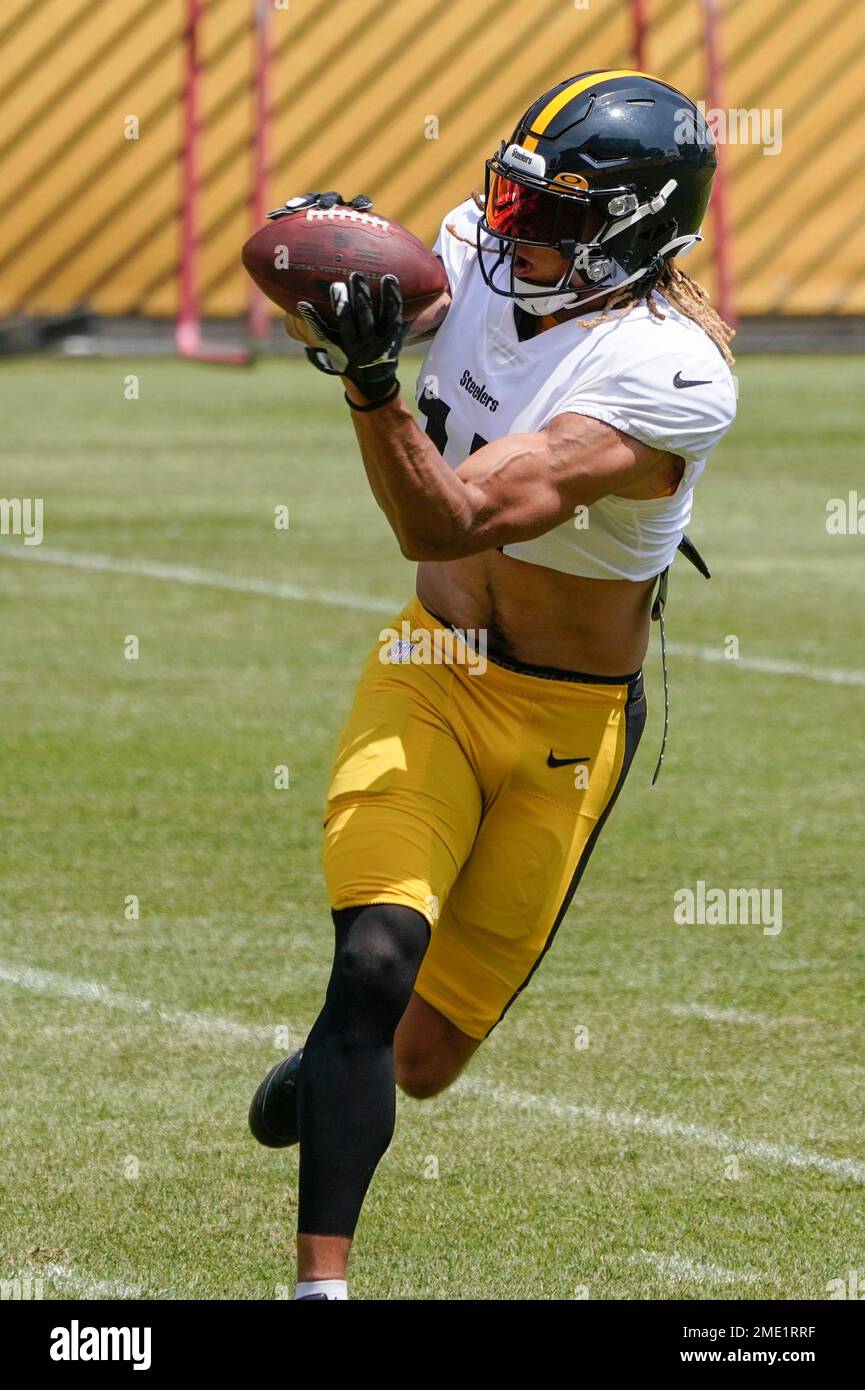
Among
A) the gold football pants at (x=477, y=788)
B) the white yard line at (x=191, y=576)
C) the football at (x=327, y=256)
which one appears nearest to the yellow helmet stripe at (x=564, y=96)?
the football at (x=327, y=256)

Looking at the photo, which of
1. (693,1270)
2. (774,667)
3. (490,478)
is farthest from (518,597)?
(774,667)

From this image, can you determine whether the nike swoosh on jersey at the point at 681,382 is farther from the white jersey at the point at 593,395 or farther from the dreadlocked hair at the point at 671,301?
the dreadlocked hair at the point at 671,301

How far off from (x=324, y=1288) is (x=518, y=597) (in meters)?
1.42

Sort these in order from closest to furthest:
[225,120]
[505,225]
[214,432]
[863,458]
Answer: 1. [505,225]
2. [863,458]
3. [214,432]
4. [225,120]

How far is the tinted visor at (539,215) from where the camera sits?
4.38 metres

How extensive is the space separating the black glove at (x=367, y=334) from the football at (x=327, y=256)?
5 cm

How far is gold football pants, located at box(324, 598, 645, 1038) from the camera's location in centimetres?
428

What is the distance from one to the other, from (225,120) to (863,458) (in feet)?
33.8

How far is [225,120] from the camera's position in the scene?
24906 millimetres

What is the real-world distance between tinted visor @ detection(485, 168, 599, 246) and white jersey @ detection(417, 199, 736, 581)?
0.17m

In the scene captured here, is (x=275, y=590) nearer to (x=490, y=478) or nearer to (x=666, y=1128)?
(x=666, y=1128)
